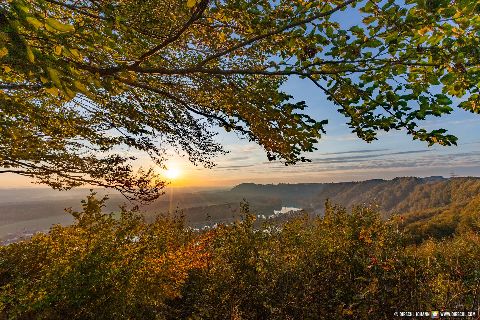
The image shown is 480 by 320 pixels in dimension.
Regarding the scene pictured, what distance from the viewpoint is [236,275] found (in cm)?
1029

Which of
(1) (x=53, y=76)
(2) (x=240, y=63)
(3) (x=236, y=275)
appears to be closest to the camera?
(1) (x=53, y=76)

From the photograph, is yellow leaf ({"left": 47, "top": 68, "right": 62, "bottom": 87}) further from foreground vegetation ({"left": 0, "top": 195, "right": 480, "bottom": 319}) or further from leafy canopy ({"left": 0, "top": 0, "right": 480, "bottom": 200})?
foreground vegetation ({"left": 0, "top": 195, "right": 480, "bottom": 319})

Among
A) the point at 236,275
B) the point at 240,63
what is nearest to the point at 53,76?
the point at 240,63

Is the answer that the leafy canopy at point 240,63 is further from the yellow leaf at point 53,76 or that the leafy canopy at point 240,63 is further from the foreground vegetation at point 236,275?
the foreground vegetation at point 236,275

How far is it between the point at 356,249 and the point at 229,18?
364 inches

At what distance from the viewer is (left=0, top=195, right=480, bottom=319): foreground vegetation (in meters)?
7.02

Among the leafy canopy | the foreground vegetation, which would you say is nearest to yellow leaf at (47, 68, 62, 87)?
the leafy canopy

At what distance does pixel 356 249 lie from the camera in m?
11.0

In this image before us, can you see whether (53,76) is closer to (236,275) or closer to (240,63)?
(240,63)

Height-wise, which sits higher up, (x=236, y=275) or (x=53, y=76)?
(x=53, y=76)

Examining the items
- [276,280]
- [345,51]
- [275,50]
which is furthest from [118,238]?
[345,51]

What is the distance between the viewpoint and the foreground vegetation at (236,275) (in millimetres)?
7023

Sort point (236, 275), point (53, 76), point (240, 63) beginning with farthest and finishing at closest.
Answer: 1. point (236, 275)
2. point (240, 63)
3. point (53, 76)

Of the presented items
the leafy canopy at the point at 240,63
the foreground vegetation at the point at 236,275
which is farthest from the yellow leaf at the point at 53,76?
the foreground vegetation at the point at 236,275
